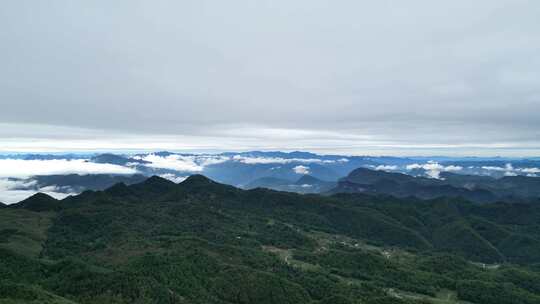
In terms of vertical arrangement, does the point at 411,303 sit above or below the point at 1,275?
below

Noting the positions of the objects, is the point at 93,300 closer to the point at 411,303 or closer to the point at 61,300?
the point at 61,300

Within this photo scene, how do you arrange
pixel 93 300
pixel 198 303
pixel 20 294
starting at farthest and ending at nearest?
pixel 198 303
pixel 93 300
pixel 20 294

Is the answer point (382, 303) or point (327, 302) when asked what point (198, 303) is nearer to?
point (327, 302)

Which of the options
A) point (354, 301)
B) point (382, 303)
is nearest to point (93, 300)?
point (354, 301)

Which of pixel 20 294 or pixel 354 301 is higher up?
pixel 20 294

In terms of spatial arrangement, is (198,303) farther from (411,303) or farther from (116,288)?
(411,303)

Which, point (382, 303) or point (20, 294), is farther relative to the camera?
point (382, 303)

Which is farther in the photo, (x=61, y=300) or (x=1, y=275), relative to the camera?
(x=1, y=275)

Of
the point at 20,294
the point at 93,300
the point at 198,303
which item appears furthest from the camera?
the point at 198,303

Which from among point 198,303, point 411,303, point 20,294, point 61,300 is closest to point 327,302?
point 411,303
